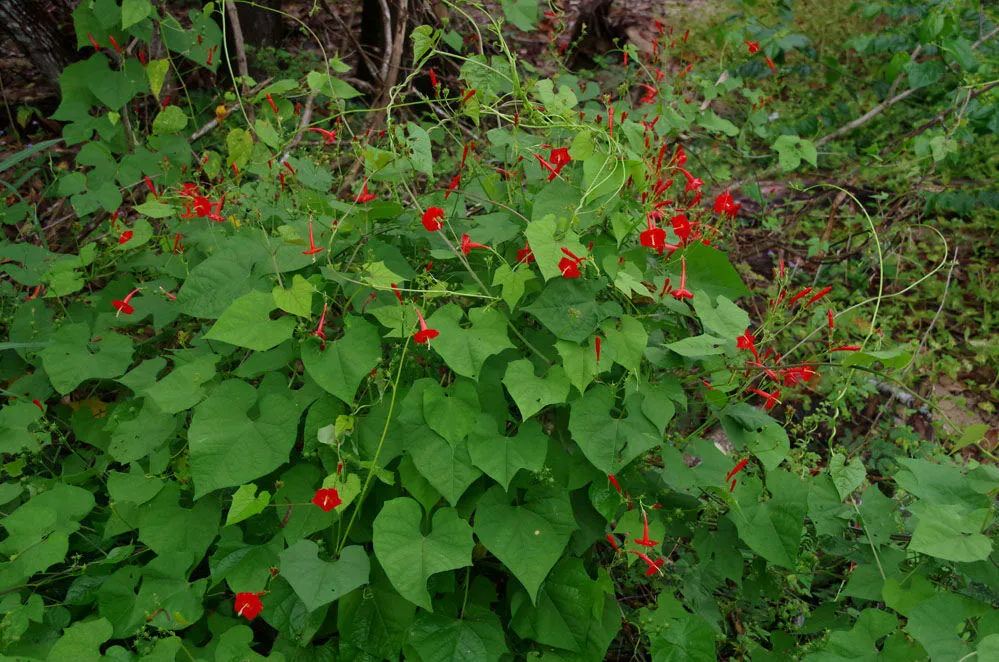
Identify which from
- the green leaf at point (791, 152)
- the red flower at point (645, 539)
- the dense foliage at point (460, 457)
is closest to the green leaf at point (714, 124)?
the green leaf at point (791, 152)

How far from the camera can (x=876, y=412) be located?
3.03 m

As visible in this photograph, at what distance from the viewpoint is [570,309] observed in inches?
58.8

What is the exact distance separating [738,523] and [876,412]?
1791 millimetres

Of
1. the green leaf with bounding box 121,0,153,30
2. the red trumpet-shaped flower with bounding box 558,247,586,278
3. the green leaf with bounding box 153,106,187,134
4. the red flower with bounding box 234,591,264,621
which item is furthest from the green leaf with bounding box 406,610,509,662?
the green leaf with bounding box 121,0,153,30

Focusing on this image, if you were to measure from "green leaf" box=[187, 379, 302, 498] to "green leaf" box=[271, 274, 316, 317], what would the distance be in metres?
0.21

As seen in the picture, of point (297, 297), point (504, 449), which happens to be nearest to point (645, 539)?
point (504, 449)

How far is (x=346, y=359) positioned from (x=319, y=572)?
0.42 metres

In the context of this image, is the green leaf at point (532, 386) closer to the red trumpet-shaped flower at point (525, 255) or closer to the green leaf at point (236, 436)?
the red trumpet-shaped flower at point (525, 255)

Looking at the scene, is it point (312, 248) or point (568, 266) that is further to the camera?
point (312, 248)

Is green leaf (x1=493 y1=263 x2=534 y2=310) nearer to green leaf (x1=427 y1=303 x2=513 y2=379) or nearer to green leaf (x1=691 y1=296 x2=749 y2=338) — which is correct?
green leaf (x1=427 y1=303 x2=513 y2=379)

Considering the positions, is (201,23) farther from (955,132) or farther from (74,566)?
(955,132)

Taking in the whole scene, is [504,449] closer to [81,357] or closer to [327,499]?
[327,499]

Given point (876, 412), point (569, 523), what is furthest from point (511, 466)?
point (876, 412)

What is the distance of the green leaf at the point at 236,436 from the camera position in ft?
4.85
